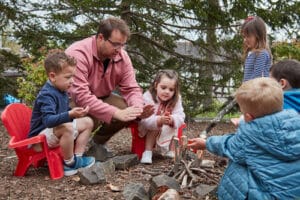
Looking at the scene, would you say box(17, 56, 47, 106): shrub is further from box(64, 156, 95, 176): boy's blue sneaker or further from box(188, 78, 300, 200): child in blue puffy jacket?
box(188, 78, 300, 200): child in blue puffy jacket

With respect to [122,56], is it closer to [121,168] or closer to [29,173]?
[121,168]

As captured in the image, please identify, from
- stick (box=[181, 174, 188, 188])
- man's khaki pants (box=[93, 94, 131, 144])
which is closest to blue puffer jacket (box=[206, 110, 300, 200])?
stick (box=[181, 174, 188, 188])

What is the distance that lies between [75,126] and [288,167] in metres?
1.95

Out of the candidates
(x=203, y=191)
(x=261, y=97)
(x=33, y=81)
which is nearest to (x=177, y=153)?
(x=203, y=191)

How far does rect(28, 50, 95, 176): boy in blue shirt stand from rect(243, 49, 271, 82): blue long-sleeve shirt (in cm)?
158

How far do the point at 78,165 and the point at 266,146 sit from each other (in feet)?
6.18

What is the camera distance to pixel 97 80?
4.21m

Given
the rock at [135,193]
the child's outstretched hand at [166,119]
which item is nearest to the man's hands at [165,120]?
the child's outstretched hand at [166,119]

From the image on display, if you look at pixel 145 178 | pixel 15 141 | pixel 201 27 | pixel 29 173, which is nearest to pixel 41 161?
pixel 29 173

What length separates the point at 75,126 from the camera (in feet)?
12.4

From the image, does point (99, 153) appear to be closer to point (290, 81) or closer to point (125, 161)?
point (125, 161)

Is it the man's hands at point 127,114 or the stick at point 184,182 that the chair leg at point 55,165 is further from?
the stick at point 184,182

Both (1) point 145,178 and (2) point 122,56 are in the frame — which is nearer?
(1) point 145,178

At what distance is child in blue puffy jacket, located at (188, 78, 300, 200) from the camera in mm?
2336
